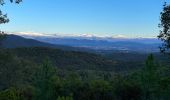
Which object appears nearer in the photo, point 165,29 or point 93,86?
point 165,29

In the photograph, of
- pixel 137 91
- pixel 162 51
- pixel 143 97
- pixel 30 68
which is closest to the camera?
pixel 162 51

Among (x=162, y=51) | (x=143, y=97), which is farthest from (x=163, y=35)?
(x=143, y=97)

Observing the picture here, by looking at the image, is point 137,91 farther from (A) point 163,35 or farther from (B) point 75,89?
(A) point 163,35

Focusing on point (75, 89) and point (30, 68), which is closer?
point (75, 89)

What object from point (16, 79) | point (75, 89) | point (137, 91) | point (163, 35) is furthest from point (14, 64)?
point (163, 35)

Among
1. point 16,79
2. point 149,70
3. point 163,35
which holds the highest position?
point 163,35

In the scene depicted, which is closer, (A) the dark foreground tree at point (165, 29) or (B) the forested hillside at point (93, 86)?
(A) the dark foreground tree at point (165, 29)

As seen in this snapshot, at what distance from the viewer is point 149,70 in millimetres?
52688

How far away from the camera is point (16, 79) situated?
339 feet

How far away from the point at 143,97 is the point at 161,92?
8.33 metres

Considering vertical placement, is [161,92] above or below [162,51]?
below

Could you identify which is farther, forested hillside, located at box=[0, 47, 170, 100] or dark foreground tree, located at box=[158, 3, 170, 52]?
forested hillside, located at box=[0, 47, 170, 100]

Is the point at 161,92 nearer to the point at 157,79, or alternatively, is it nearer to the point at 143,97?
the point at 157,79

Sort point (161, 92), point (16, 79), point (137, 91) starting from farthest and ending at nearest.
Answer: point (16, 79) < point (137, 91) < point (161, 92)
